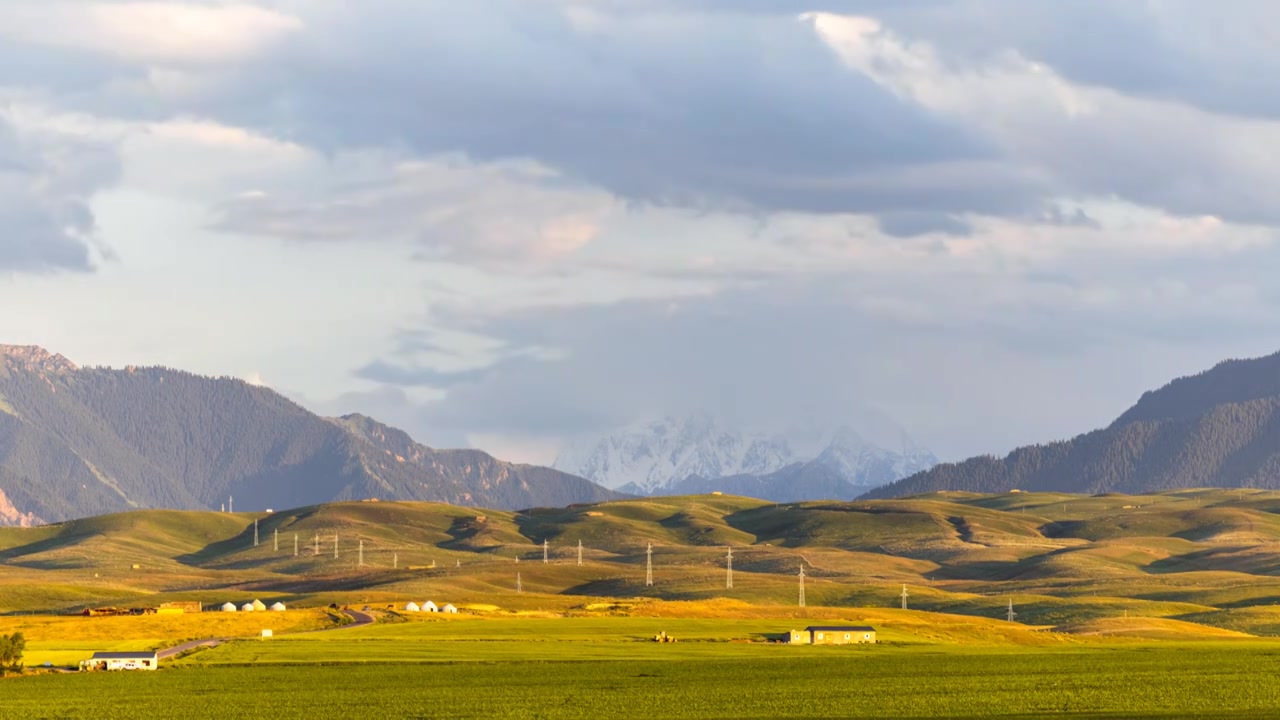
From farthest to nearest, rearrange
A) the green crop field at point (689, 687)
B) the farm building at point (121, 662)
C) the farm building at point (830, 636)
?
1. the farm building at point (830, 636)
2. the farm building at point (121, 662)
3. the green crop field at point (689, 687)

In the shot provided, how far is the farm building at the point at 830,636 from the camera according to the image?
602 ft

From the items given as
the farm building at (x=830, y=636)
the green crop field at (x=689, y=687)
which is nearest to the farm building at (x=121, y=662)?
the green crop field at (x=689, y=687)

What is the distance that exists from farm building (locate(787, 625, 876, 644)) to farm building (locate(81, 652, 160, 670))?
65.9m

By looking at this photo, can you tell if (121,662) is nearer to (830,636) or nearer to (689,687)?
(689,687)

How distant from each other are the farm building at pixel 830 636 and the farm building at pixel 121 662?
216ft

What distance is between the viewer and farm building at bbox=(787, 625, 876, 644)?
183500mm

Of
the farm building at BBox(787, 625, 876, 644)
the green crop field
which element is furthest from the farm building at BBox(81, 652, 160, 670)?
the farm building at BBox(787, 625, 876, 644)

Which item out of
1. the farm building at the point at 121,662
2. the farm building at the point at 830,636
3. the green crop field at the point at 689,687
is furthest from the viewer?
the farm building at the point at 830,636

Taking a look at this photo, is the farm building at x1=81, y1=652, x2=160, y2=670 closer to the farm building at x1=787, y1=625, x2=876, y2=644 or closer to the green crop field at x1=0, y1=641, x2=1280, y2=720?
the green crop field at x1=0, y1=641, x2=1280, y2=720

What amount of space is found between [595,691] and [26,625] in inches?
3940

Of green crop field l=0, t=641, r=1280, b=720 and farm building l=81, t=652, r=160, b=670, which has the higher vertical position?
farm building l=81, t=652, r=160, b=670

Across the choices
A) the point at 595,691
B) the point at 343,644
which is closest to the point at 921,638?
the point at 343,644

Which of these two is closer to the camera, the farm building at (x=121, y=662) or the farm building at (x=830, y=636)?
the farm building at (x=121, y=662)

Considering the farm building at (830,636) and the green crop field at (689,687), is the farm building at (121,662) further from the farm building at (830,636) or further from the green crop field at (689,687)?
the farm building at (830,636)
